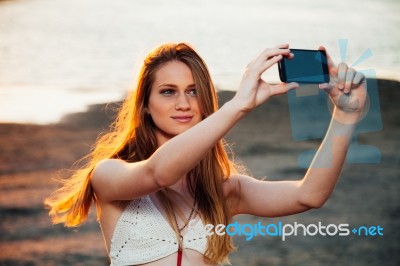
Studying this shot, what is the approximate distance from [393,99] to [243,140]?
3.00ft

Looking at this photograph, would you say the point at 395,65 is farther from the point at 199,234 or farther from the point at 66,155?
the point at 199,234

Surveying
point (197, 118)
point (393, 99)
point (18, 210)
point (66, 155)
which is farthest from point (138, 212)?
point (393, 99)

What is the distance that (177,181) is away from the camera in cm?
155

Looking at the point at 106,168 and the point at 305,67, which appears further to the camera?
the point at 106,168

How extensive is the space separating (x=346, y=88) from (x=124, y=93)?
303cm

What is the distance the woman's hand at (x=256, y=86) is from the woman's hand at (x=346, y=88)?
0.47 ft

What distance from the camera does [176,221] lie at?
164 centimetres

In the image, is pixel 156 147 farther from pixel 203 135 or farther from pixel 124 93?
pixel 124 93

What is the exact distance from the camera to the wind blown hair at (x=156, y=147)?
1.68m

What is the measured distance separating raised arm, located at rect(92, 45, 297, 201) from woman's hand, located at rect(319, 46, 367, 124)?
0.40ft

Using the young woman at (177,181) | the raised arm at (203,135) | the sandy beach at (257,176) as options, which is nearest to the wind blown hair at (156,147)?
the young woman at (177,181)

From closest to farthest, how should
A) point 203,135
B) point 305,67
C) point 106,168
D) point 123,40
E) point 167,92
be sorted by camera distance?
point 203,135, point 305,67, point 106,168, point 167,92, point 123,40

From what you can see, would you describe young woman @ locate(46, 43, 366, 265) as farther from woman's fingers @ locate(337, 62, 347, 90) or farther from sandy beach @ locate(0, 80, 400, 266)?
sandy beach @ locate(0, 80, 400, 266)

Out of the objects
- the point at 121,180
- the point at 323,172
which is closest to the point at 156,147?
the point at 121,180
